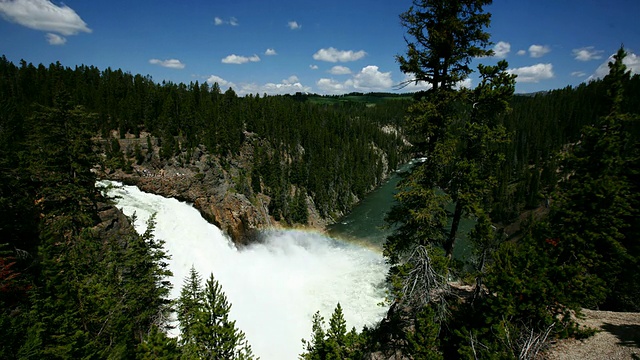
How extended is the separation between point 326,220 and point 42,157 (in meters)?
60.7

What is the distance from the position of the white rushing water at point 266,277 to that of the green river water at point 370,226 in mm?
9245

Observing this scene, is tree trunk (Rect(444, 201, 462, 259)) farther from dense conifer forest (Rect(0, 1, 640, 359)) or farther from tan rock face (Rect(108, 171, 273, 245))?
tan rock face (Rect(108, 171, 273, 245))

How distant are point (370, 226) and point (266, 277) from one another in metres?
31.2

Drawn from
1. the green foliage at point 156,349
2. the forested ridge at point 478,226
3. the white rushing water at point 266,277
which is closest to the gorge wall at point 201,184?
the white rushing water at point 266,277

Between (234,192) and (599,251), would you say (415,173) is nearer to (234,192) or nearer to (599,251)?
(599,251)

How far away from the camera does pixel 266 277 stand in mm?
42875

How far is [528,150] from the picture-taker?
4107 inches

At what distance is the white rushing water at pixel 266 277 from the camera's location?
33.5 meters

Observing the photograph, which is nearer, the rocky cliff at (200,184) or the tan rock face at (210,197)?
the tan rock face at (210,197)

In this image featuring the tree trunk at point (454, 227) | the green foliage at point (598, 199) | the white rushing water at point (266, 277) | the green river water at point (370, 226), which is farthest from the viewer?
the green river water at point (370, 226)

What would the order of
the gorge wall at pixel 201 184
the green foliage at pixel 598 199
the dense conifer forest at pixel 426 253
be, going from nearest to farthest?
the dense conifer forest at pixel 426 253 < the green foliage at pixel 598 199 < the gorge wall at pixel 201 184

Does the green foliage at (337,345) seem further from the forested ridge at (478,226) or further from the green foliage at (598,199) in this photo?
the green foliage at (598,199)

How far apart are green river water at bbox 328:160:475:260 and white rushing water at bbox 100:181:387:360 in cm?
924

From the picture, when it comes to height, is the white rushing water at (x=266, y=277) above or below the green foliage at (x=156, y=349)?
below
